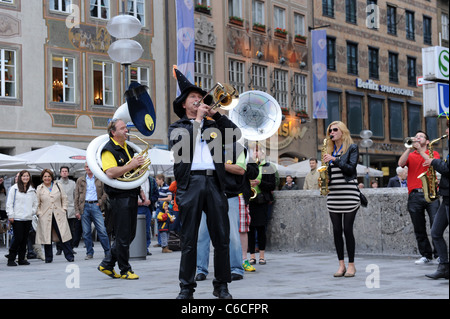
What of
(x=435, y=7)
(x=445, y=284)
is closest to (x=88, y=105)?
(x=445, y=284)

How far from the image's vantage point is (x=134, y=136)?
11.0 m

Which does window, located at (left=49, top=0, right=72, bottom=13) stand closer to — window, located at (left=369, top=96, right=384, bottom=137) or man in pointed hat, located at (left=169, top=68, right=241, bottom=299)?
window, located at (left=369, top=96, right=384, bottom=137)

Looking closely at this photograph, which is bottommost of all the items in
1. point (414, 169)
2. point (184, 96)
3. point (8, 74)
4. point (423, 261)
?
point (423, 261)

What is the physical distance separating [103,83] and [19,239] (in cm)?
1585

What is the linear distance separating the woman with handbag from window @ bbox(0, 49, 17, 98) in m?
11.5

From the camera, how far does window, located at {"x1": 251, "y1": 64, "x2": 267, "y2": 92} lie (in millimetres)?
35719

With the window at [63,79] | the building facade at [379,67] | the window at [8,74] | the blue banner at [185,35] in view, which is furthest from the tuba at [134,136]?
the building facade at [379,67]

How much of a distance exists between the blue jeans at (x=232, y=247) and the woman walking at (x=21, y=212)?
16.0 ft

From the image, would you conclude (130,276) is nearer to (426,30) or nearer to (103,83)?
(103,83)

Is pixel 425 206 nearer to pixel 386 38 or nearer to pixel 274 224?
pixel 274 224

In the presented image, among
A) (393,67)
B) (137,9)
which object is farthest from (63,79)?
(393,67)

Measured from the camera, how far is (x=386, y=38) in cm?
4522

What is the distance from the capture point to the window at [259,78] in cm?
3572
